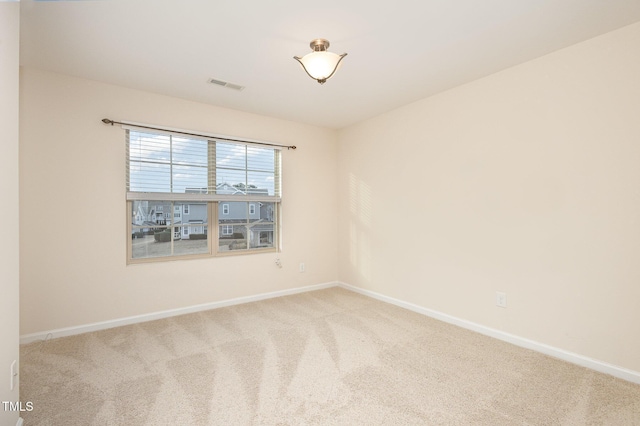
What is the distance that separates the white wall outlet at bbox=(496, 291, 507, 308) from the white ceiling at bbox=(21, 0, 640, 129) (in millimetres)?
2094

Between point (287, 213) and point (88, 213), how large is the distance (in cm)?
229

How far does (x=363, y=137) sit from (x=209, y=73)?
2264 mm

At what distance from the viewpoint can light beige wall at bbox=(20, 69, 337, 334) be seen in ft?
9.21

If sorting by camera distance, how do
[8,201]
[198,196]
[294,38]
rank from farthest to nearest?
1. [198,196]
2. [294,38]
3. [8,201]

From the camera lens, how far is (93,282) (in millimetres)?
3080

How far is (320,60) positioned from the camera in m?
2.21

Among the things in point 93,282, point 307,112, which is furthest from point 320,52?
point 93,282

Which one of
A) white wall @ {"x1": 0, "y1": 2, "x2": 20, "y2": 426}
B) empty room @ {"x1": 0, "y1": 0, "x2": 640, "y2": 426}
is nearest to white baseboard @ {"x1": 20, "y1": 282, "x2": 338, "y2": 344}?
empty room @ {"x1": 0, "y1": 0, "x2": 640, "y2": 426}

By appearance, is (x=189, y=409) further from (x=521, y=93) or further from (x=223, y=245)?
(x=521, y=93)

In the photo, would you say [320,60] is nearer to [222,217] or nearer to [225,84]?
[225,84]

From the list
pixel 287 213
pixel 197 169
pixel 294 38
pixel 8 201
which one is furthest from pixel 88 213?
pixel 294 38

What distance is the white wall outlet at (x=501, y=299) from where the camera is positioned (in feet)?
9.34

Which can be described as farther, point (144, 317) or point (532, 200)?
point (144, 317)

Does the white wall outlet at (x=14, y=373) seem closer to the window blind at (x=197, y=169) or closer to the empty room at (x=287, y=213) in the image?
the empty room at (x=287, y=213)
